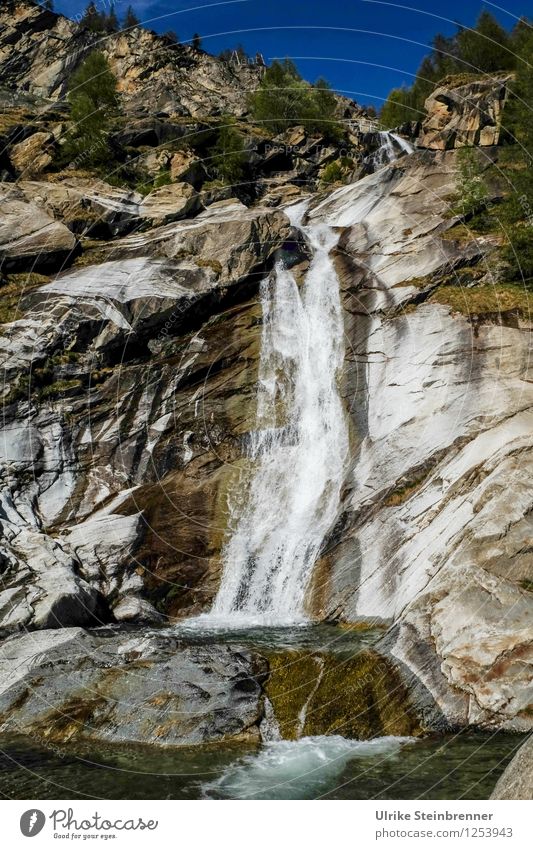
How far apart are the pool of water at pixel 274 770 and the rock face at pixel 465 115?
40887mm

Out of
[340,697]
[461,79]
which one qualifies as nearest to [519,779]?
[340,697]

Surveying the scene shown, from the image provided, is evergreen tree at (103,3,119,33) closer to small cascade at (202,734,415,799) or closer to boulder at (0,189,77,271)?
boulder at (0,189,77,271)

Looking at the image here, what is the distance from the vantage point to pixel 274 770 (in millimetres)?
13055

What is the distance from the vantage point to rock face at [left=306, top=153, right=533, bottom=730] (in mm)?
15328

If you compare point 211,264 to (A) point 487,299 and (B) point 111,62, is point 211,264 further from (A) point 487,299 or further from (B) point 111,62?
(B) point 111,62

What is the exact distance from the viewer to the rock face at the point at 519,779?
9.43 metres

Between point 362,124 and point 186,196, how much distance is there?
2285 inches

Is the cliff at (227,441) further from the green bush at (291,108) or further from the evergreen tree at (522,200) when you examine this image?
the green bush at (291,108)

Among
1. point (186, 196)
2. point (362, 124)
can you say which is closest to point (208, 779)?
point (186, 196)

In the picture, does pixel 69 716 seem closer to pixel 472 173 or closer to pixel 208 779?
pixel 208 779

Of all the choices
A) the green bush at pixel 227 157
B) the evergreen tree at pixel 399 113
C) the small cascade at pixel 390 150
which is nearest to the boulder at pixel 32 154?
the green bush at pixel 227 157

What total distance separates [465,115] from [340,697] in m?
43.0
